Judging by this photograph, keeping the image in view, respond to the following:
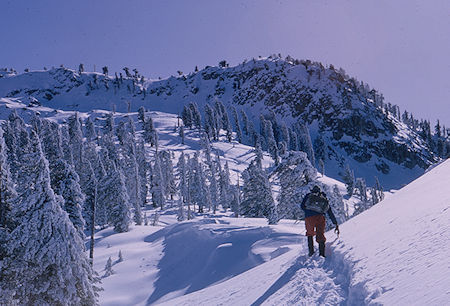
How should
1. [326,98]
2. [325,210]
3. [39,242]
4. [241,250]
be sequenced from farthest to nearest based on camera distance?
[326,98] → [241,250] → [39,242] → [325,210]

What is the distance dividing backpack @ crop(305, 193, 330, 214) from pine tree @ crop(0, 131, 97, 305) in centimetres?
1090

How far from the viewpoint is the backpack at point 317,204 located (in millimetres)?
8680

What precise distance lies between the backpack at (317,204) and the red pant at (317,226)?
0.22 metres

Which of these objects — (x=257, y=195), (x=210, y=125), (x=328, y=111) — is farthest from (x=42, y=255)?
(x=328, y=111)

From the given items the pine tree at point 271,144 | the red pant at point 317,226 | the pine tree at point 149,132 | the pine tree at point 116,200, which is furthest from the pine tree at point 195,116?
the red pant at point 317,226

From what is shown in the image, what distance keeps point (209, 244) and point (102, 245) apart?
18485 millimetres

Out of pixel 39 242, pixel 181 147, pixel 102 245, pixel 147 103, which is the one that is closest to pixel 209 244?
pixel 39 242

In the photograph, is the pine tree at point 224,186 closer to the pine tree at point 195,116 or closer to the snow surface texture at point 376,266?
the pine tree at point 195,116

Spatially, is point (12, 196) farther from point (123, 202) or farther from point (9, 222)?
point (123, 202)

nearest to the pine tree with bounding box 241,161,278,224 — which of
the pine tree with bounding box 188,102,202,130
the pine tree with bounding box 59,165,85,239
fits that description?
the pine tree with bounding box 59,165,85,239

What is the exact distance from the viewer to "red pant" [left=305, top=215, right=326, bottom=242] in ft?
27.8

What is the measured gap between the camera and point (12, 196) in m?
15.0

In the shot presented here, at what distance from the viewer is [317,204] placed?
8.70 metres

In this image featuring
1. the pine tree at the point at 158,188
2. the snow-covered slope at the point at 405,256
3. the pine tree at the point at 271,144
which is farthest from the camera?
the pine tree at the point at 271,144
